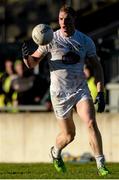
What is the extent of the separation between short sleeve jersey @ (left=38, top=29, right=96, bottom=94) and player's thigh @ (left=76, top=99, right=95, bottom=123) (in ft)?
0.74

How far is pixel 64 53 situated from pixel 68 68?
0.20 m

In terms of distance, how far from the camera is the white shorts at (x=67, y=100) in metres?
12.5

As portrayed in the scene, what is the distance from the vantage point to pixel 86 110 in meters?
12.3

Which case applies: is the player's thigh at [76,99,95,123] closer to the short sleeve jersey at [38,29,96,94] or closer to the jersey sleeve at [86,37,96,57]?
the short sleeve jersey at [38,29,96,94]

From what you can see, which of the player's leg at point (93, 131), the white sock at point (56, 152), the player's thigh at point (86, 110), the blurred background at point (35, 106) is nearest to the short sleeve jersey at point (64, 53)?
the player's thigh at point (86, 110)

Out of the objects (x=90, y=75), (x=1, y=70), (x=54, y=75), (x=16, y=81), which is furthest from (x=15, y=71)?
(x=54, y=75)

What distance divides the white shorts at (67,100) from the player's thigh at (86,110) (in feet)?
0.23

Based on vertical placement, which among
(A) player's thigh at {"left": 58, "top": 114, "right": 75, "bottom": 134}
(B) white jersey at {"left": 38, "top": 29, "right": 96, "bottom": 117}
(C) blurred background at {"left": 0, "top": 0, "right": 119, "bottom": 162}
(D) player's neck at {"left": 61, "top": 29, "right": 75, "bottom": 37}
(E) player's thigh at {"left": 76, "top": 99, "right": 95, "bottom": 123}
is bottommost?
(C) blurred background at {"left": 0, "top": 0, "right": 119, "bottom": 162}

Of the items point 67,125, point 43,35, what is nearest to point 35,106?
point 67,125

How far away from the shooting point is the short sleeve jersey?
12.5 meters

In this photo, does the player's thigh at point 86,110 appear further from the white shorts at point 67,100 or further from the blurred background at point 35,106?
the blurred background at point 35,106

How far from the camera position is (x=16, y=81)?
20.1m

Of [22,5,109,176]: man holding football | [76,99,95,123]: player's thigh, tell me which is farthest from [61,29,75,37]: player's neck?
[76,99,95,123]: player's thigh

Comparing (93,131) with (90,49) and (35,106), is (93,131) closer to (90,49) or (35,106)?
(90,49)
